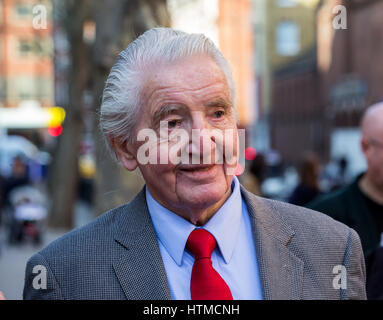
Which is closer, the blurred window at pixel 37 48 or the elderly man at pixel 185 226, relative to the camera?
the elderly man at pixel 185 226

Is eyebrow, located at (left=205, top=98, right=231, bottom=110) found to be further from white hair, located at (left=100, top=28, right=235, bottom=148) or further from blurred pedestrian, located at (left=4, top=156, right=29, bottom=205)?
blurred pedestrian, located at (left=4, top=156, right=29, bottom=205)

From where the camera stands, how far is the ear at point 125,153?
5.90 ft

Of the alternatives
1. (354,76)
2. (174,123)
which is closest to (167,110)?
(174,123)

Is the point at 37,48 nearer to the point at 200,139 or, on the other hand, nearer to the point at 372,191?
the point at 372,191

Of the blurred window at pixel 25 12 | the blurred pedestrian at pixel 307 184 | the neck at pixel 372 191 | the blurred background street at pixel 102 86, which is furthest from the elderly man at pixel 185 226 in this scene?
the blurred pedestrian at pixel 307 184

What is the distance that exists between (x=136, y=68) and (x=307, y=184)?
4351mm

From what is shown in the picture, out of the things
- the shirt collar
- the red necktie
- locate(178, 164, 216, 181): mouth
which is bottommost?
the red necktie

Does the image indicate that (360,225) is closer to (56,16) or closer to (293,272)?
(293,272)

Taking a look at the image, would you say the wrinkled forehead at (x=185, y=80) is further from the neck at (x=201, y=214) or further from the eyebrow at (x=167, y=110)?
the neck at (x=201, y=214)

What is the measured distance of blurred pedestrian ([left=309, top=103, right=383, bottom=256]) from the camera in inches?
122

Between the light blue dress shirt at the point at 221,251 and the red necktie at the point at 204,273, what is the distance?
0.02 meters

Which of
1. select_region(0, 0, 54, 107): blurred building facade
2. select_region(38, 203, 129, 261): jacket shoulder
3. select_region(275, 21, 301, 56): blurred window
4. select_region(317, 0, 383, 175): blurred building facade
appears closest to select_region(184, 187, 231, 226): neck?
select_region(38, 203, 129, 261): jacket shoulder

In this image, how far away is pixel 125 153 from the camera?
5.93ft

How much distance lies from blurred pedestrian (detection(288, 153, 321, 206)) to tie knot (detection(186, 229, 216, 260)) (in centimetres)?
379
